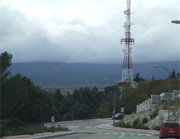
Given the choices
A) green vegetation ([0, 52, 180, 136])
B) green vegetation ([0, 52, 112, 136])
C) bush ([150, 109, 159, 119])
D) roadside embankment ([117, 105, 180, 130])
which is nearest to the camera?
green vegetation ([0, 52, 112, 136])

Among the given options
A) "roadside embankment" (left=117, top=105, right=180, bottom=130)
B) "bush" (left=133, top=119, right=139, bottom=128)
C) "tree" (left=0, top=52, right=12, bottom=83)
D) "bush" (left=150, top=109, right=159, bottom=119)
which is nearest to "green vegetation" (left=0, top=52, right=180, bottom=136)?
"tree" (left=0, top=52, right=12, bottom=83)

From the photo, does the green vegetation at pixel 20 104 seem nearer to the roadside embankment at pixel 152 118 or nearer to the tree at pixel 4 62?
the tree at pixel 4 62

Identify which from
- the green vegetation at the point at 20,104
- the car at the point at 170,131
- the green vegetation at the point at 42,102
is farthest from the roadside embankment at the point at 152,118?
the car at the point at 170,131

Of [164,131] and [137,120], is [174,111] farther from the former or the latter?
[164,131]

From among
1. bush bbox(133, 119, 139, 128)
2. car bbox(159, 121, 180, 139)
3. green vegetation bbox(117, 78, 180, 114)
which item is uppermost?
green vegetation bbox(117, 78, 180, 114)

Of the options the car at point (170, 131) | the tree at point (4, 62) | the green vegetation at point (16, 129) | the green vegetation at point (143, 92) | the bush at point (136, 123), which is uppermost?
the tree at point (4, 62)

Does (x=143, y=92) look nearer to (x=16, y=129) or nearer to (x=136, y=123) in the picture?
(x=136, y=123)

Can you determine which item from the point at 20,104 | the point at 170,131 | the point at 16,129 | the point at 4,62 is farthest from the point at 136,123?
the point at 16,129

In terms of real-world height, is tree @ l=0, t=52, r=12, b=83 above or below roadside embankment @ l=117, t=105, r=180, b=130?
above

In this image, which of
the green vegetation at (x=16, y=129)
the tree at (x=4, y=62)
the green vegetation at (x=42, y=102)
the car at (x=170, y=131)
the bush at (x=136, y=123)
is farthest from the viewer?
the bush at (x=136, y=123)

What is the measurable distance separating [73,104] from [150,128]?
44914 millimetres

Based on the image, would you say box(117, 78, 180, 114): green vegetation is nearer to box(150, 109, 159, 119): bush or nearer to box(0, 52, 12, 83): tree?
box(150, 109, 159, 119): bush

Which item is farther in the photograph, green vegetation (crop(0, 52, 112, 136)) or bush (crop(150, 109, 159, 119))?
bush (crop(150, 109, 159, 119))

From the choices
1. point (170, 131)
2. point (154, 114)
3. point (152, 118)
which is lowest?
point (152, 118)
